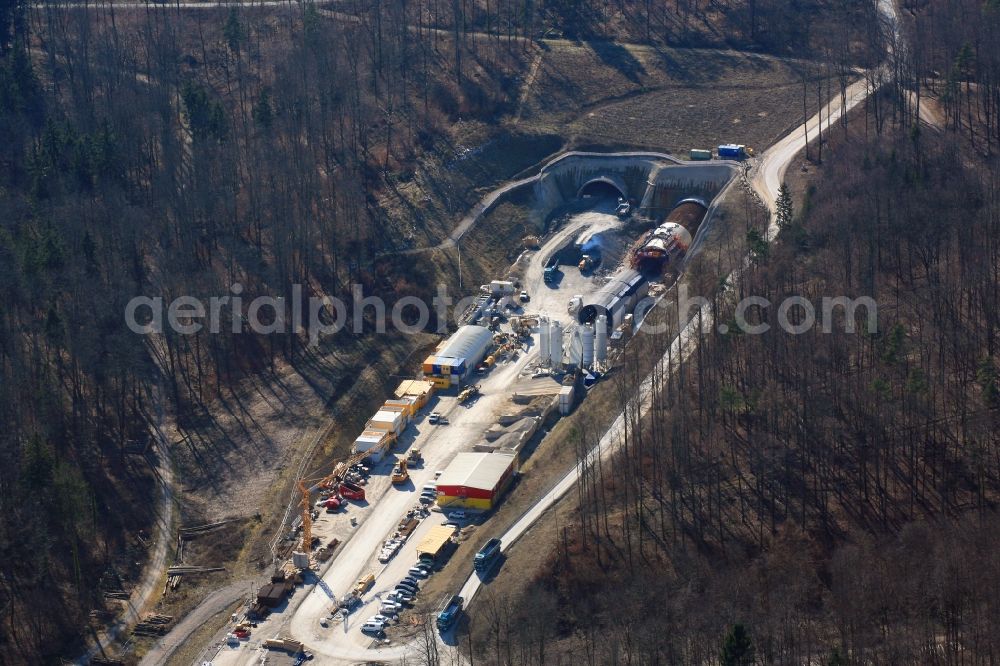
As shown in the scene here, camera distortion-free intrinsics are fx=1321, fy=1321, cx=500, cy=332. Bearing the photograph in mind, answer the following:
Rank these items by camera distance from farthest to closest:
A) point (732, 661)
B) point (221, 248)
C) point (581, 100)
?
point (581, 100)
point (221, 248)
point (732, 661)

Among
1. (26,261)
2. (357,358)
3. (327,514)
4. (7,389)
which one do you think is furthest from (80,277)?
(327,514)

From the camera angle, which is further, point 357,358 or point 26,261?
point 357,358

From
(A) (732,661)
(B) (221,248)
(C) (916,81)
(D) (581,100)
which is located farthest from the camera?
(D) (581,100)

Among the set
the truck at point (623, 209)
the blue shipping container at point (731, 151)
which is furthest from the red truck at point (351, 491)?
the blue shipping container at point (731, 151)

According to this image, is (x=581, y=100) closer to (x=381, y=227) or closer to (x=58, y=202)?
(x=381, y=227)

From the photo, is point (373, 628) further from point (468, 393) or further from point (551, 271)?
point (551, 271)

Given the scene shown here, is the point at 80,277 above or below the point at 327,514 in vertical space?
above

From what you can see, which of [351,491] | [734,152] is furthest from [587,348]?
[734,152]

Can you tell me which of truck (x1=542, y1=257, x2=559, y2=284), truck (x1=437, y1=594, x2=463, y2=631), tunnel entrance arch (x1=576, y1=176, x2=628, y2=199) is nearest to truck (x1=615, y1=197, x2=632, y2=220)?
tunnel entrance arch (x1=576, y1=176, x2=628, y2=199)
